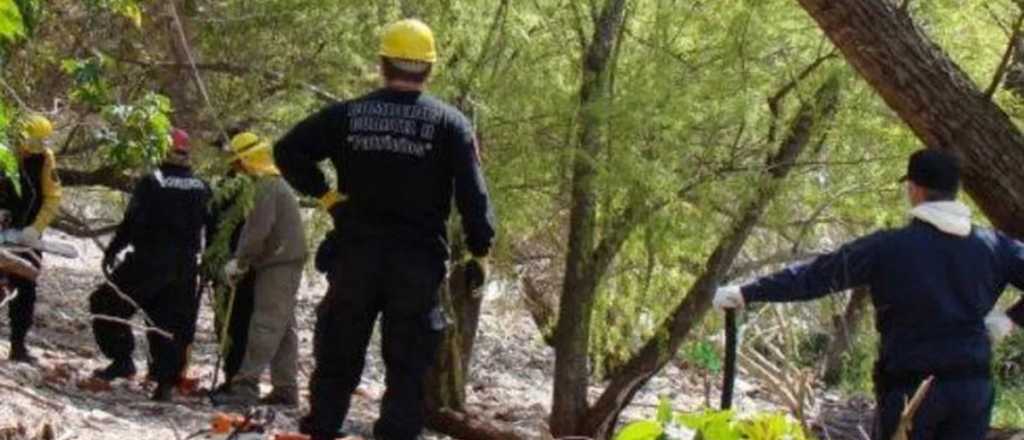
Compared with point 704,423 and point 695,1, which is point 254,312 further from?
point 704,423

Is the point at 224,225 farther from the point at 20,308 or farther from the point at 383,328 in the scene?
the point at 20,308

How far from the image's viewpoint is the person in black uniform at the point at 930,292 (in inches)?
237

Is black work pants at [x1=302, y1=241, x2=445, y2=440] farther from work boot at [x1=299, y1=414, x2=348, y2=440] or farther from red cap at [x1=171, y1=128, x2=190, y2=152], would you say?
red cap at [x1=171, y1=128, x2=190, y2=152]

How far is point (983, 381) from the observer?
6.10 m

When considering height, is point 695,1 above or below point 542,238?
above

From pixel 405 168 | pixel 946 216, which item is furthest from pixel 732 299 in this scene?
pixel 405 168

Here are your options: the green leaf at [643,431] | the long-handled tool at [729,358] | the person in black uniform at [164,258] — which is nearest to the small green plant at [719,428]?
the green leaf at [643,431]

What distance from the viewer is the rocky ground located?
27.4ft

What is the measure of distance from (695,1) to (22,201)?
4401 millimetres

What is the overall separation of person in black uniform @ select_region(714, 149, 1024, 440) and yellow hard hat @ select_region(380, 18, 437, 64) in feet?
5.62

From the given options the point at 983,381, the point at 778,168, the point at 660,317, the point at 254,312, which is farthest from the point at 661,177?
the point at 983,381

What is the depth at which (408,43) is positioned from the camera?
695 cm

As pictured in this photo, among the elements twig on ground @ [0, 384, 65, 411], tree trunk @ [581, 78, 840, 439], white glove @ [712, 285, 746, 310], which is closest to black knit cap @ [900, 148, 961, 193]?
white glove @ [712, 285, 746, 310]

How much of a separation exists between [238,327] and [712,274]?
10.4 feet
